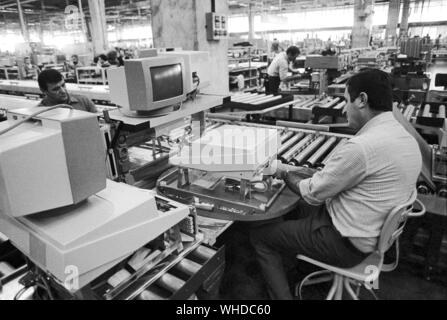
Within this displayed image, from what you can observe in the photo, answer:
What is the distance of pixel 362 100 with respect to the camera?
5.13 ft

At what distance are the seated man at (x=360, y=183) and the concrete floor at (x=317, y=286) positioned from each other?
69 cm

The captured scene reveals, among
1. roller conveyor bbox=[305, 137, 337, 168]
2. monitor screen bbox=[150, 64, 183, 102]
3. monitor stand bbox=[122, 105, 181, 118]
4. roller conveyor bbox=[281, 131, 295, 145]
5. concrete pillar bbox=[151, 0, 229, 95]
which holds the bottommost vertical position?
roller conveyor bbox=[305, 137, 337, 168]

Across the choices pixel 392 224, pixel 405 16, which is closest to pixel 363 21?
pixel 405 16

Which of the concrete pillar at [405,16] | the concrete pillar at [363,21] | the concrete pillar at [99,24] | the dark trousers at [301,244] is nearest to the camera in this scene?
the dark trousers at [301,244]

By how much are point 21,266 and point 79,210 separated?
0.50 m


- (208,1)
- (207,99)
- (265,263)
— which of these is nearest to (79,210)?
(265,263)

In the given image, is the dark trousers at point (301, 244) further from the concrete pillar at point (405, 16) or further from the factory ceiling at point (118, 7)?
the concrete pillar at point (405, 16)

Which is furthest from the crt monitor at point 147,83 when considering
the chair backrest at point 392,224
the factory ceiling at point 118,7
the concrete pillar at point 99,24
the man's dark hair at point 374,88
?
the factory ceiling at point 118,7

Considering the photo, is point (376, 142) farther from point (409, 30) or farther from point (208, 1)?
point (409, 30)

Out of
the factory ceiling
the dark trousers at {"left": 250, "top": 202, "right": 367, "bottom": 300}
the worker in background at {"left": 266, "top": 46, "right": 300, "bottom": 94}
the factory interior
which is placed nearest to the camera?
the factory interior

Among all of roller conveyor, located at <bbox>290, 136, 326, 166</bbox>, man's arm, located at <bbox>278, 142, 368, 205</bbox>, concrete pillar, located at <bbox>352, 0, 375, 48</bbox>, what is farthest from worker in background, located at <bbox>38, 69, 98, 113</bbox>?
concrete pillar, located at <bbox>352, 0, 375, 48</bbox>

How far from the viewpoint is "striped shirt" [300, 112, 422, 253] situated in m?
1.45

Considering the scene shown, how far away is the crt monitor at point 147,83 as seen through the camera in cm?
177

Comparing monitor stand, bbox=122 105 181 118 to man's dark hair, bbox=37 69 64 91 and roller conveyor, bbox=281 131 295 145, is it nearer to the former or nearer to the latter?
man's dark hair, bbox=37 69 64 91
